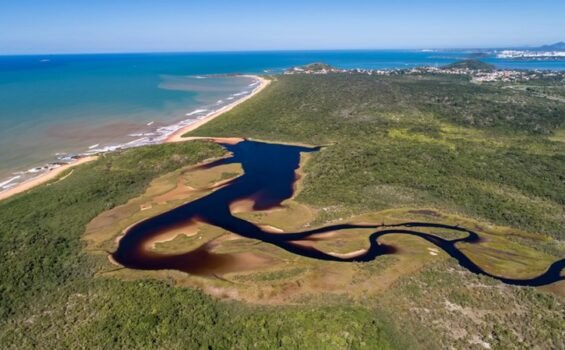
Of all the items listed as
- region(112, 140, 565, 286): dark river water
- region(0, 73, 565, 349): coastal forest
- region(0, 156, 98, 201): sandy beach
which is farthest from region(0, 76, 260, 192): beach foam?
region(112, 140, 565, 286): dark river water

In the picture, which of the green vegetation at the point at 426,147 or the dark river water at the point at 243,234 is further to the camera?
the green vegetation at the point at 426,147

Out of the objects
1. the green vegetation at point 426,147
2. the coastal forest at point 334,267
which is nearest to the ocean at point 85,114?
the coastal forest at point 334,267

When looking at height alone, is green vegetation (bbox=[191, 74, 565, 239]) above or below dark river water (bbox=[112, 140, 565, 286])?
above

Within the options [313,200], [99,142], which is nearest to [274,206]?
[313,200]

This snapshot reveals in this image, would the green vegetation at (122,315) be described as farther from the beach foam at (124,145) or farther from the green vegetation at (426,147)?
the beach foam at (124,145)

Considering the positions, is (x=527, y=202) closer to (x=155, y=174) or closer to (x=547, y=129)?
(x=547, y=129)

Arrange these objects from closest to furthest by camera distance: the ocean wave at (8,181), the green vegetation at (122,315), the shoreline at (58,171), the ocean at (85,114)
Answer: the green vegetation at (122,315) → the shoreline at (58,171) → the ocean wave at (8,181) → the ocean at (85,114)

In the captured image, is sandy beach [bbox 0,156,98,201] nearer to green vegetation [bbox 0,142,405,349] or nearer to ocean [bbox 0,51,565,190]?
ocean [bbox 0,51,565,190]
